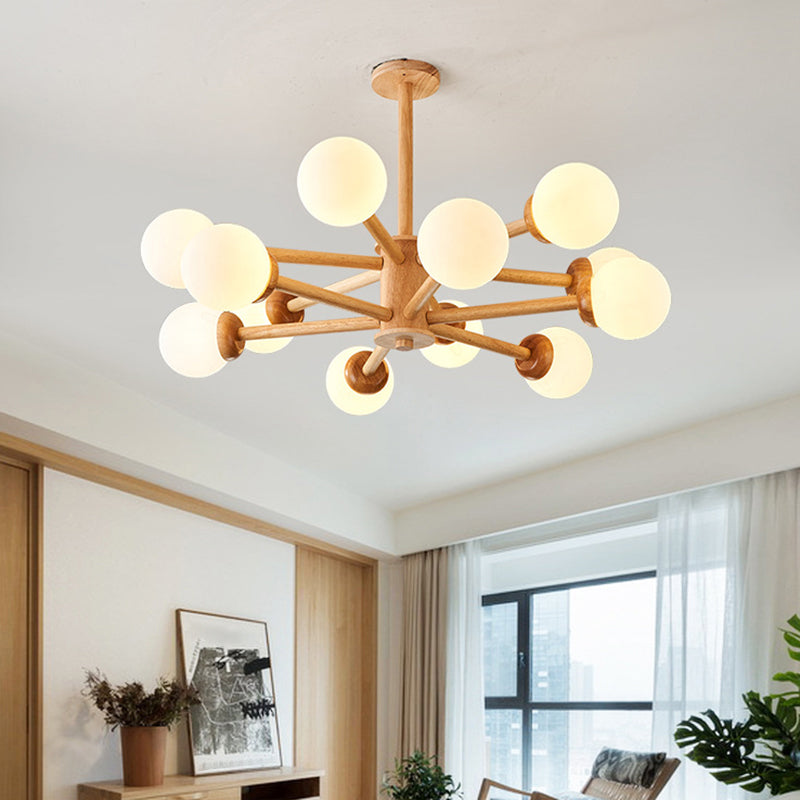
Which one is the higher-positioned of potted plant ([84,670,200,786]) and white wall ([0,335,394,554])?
white wall ([0,335,394,554])

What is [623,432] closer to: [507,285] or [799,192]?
[507,285]

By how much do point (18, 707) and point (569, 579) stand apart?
3481 millimetres

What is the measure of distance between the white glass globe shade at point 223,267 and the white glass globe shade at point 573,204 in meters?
0.53

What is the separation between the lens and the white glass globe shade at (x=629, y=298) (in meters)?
1.99

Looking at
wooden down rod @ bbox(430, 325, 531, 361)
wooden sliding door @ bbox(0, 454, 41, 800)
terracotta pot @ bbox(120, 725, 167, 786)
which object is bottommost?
terracotta pot @ bbox(120, 725, 167, 786)

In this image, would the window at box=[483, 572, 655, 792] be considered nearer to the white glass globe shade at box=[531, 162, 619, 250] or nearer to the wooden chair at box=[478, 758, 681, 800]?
the wooden chair at box=[478, 758, 681, 800]

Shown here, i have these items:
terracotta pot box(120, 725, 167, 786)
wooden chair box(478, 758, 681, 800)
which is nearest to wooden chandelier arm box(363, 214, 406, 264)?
terracotta pot box(120, 725, 167, 786)

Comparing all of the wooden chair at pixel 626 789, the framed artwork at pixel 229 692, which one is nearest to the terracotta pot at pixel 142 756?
the framed artwork at pixel 229 692

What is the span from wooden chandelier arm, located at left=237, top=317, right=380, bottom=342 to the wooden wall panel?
185 inches

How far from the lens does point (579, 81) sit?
2619mm

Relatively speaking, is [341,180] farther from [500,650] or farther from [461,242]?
[500,650]

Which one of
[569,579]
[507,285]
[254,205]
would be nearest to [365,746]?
[569,579]

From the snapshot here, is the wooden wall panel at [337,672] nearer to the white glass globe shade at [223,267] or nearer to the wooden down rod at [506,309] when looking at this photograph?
the wooden down rod at [506,309]

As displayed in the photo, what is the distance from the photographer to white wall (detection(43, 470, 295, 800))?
16.1ft
